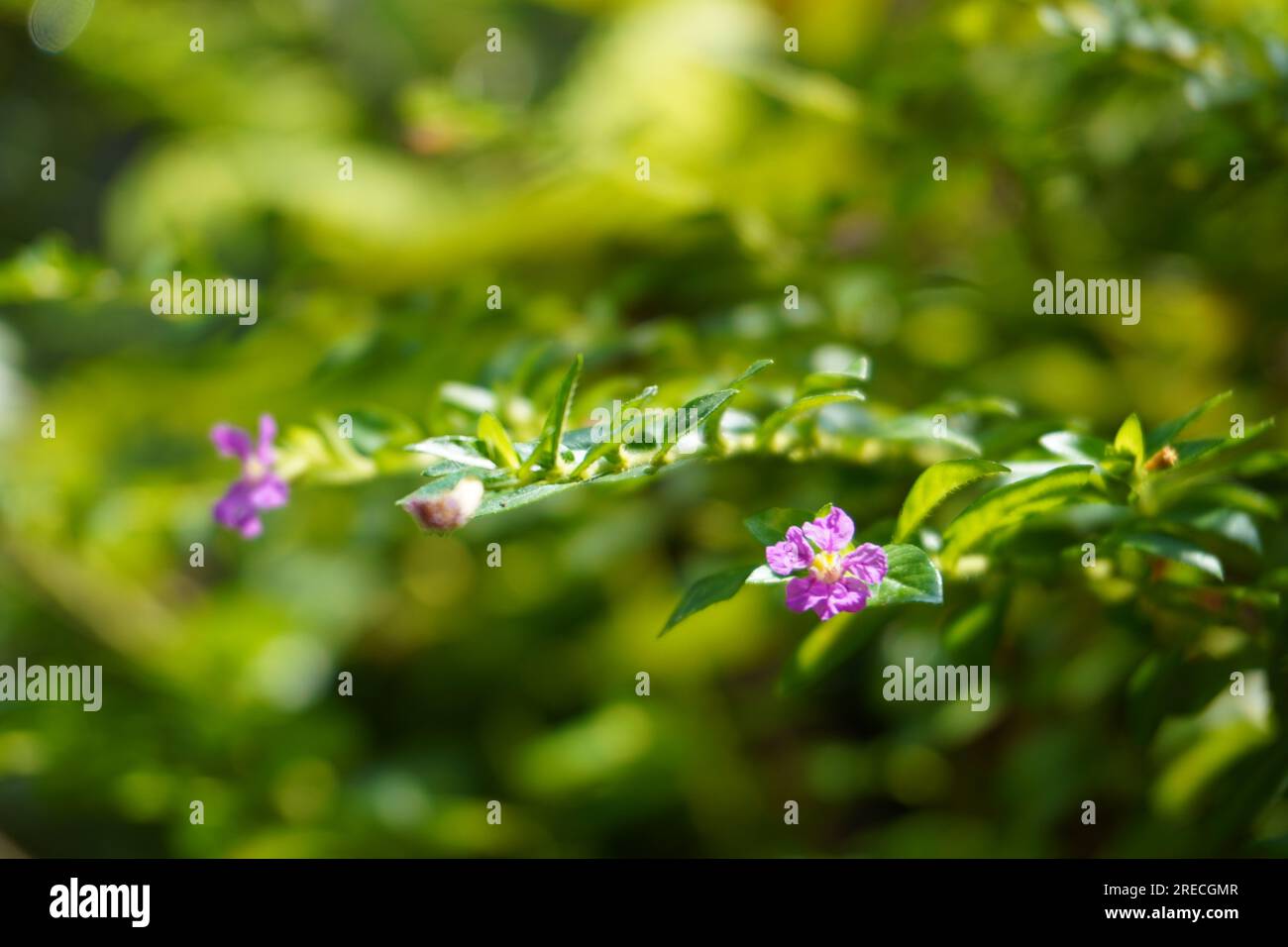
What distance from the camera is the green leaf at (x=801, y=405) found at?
583mm

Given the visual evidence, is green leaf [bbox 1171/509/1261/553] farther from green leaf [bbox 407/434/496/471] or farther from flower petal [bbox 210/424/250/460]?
flower petal [bbox 210/424/250/460]

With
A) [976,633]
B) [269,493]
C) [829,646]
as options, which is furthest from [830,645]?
[269,493]

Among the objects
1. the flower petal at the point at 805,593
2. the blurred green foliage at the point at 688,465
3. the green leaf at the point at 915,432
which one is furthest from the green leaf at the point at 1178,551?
the flower petal at the point at 805,593

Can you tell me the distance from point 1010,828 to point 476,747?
76 cm

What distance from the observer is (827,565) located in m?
0.57

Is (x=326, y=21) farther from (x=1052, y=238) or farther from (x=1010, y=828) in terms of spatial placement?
(x=1010, y=828)

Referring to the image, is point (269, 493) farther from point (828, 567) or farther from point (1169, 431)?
point (1169, 431)

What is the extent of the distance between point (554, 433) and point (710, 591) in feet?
0.40

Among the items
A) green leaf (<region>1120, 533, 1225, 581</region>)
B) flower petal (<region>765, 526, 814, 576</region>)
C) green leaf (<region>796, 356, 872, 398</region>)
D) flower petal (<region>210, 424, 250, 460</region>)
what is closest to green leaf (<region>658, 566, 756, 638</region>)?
flower petal (<region>765, 526, 814, 576</region>)

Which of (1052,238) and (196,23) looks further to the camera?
(196,23)

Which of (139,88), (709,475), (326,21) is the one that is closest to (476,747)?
(709,475)

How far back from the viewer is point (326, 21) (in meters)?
2.44

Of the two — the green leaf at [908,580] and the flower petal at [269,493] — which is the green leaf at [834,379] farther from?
the flower petal at [269,493]
